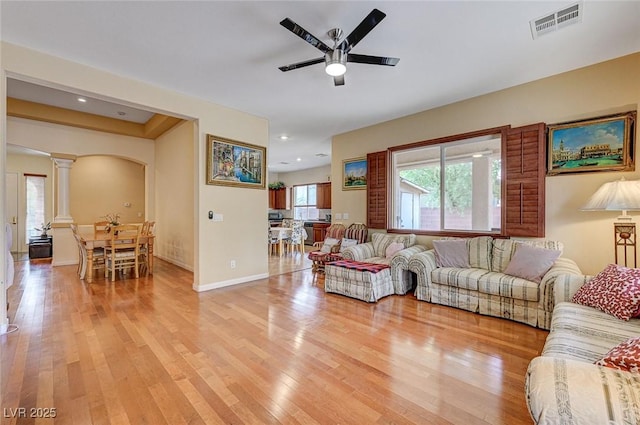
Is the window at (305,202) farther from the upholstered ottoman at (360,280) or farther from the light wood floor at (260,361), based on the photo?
the light wood floor at (260,361)

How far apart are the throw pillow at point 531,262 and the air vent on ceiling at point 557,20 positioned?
7.17ft

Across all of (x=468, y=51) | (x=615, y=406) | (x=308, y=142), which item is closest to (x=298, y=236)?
(x=308, y=142)

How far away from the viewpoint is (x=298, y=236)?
7.39m

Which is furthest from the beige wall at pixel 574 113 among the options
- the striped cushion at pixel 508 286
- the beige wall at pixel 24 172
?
the beige wall at pixel 24 172

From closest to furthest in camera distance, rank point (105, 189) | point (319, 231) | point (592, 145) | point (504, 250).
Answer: point (592, 145), point (504, 250), point (105, 189), point (319, 231)

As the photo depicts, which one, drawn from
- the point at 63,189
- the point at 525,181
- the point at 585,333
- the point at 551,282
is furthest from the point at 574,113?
the point at 63,189

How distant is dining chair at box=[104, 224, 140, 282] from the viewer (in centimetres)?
464

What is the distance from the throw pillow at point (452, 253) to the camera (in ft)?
11.9

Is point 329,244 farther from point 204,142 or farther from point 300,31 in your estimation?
point 300,31

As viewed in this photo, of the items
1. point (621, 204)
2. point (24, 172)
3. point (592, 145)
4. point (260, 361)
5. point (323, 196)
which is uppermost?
point (24, 172)

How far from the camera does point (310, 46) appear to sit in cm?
276

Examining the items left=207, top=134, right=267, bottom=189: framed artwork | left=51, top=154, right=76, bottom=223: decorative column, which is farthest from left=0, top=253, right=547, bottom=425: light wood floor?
left=51, top=154, right=76, bottom=223: decorative column

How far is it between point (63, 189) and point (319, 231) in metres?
6.51

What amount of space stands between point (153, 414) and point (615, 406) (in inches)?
84.3
